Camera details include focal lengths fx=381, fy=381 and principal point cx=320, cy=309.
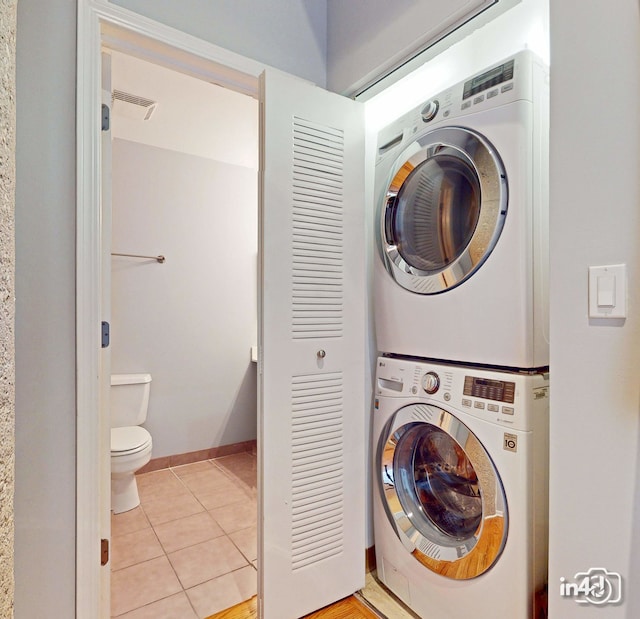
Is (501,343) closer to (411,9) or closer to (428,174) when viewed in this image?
(428,174)

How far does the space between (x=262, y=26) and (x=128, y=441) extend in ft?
7.23

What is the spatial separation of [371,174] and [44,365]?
1443mm

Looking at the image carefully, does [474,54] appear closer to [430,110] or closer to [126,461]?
[430,110]

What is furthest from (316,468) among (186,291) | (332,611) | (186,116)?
(186,116)

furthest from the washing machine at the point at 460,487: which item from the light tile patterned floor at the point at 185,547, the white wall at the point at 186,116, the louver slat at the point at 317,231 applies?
the white wall at the point at 186,116

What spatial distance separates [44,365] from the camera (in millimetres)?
1115

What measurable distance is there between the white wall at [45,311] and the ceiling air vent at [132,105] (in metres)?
1.15

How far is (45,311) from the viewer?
1120 mm

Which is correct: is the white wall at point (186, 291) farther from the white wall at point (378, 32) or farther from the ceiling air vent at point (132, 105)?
the white wall at point (378, 32)

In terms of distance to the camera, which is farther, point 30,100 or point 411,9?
point 411,9

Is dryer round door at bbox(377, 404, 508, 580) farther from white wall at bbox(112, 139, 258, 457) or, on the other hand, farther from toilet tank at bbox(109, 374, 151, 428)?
white wall at bbox(112, 139, 258, 457)

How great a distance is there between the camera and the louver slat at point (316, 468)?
1.42m

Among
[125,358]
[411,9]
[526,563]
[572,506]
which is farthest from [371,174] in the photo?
[125,358]

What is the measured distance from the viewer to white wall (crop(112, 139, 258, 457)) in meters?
2.79
